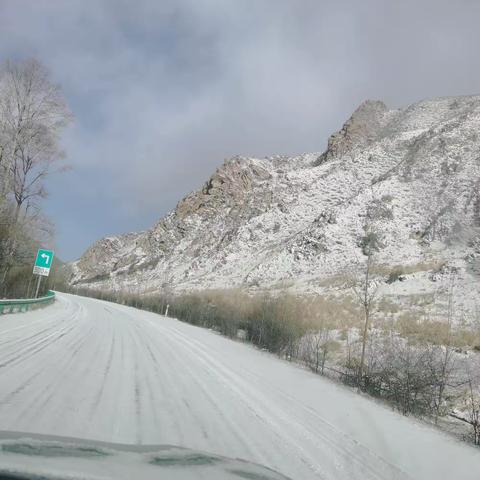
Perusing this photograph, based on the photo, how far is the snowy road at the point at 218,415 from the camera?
5.79 metres

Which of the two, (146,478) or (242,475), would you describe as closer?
(146,478)

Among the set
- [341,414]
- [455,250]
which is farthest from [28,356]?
[455,250]

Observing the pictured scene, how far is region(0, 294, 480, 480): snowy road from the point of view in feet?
19.0

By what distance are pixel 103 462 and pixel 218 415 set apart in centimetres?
377

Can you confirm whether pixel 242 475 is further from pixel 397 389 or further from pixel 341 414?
pixel 397 389

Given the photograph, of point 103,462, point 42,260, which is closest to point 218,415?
point 103,462

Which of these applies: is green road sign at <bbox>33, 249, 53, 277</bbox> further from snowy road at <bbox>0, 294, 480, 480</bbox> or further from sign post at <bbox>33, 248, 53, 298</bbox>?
snowy road at <bbox>0, 294, 480, 480</bbox>

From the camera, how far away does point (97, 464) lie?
3814mm

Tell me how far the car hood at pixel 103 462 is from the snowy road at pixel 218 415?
3.61 ft

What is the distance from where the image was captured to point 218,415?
750 cm

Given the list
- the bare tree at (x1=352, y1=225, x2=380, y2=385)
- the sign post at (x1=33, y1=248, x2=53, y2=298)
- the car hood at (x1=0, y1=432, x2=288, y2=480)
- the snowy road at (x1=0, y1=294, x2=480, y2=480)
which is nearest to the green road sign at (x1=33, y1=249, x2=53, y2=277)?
the sign post at (x1=33, y1=248, x2=53, y2=298)

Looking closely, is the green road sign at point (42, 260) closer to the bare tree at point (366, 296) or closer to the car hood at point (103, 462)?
the bare tree at point (366, 296)

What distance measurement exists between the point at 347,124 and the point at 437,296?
60558 millimetres

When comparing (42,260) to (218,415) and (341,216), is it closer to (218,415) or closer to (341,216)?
(218,415)
